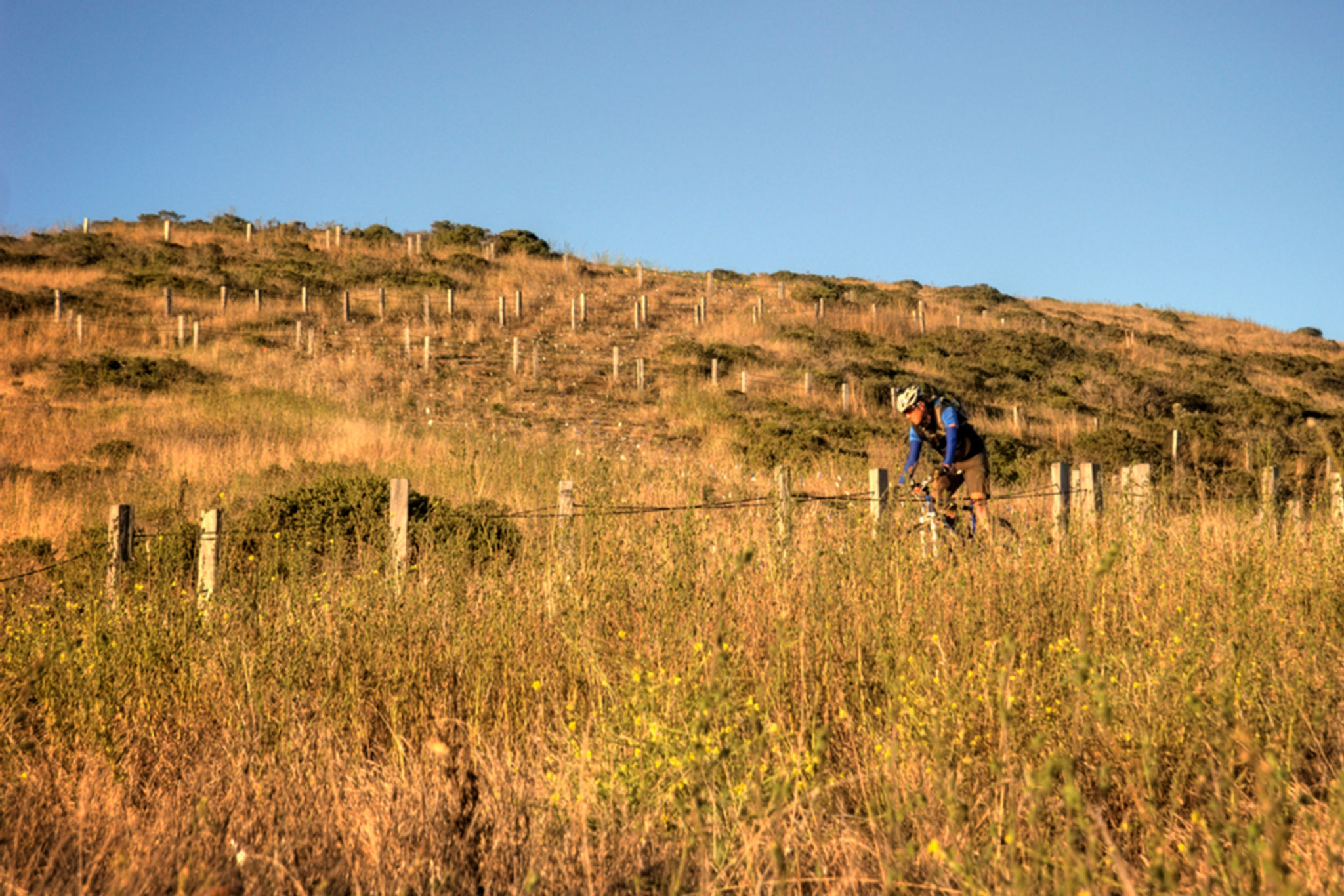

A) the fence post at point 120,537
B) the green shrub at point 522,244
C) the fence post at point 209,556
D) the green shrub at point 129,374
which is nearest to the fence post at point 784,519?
the fence post at point 209,556

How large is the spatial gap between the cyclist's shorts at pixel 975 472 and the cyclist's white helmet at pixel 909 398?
67 cm

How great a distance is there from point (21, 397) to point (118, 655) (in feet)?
64.7

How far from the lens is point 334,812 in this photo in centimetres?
327

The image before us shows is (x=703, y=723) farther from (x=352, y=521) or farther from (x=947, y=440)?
(x=352, y=521)

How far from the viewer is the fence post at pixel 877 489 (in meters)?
6.50

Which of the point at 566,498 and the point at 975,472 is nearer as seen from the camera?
the point at 566,498

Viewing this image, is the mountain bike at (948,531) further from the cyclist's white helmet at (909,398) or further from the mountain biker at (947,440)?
the cyclist's white helmet at (909,398)

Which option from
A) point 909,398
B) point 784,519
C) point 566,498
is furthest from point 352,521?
point 909,398

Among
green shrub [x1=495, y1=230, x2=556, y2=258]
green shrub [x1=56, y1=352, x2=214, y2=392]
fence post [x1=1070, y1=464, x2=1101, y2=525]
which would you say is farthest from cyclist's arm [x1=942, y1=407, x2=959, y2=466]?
green shrub [x1=495, y1=230, x2=556, y2=258]

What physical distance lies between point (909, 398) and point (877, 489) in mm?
1032

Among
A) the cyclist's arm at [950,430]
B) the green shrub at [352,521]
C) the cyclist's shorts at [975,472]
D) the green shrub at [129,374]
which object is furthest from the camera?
the green shrub at [129,374]

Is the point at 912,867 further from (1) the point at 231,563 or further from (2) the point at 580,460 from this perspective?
(2) the point at 580,460

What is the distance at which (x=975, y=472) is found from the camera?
8641 millimetres

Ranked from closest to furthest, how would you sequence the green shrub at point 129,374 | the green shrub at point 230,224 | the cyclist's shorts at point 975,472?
1. the cyclist's shorts at point 975,472
2. the green shrub at point 129,374
3. the green shrub at point 230,224
